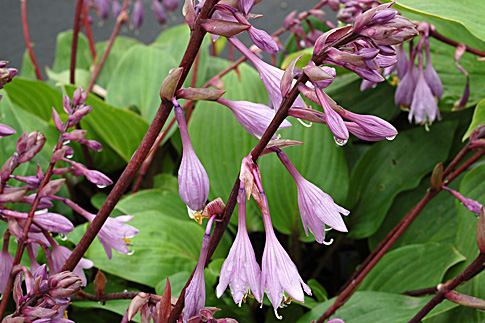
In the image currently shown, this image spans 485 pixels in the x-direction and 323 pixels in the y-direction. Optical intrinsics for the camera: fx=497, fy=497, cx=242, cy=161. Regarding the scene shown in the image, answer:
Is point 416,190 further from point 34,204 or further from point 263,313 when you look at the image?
point 34,204

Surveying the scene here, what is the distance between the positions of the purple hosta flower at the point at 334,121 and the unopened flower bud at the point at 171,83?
6cm

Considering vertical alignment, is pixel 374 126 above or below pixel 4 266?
above

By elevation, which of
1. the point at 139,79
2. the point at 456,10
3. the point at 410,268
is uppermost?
the point at 456,10

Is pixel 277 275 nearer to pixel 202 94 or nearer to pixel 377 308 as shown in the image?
pixel 202 94

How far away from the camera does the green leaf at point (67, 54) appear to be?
0.79 m

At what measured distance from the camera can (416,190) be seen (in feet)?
1.80

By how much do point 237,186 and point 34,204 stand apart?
4.8 inches

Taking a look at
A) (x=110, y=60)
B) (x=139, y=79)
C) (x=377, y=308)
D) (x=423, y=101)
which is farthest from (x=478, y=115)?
(x=110, y=60)

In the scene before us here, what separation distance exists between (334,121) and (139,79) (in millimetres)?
529

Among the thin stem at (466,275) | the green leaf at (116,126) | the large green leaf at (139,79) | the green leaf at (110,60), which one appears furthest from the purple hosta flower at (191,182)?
the green leaf at (110,60)

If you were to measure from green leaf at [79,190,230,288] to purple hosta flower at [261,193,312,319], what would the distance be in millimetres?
245

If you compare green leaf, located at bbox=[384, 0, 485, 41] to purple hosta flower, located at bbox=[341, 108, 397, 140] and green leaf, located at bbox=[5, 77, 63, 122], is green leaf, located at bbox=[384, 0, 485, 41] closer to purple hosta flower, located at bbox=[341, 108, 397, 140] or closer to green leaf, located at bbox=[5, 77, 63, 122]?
purple hosta flower, located at bbox=[341, 108, 397, 140]

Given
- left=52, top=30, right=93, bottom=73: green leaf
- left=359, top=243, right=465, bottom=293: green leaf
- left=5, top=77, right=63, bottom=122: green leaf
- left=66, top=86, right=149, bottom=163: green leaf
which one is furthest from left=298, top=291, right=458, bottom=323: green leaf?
left=52, top=30, right=93, bottom=73: green leaf

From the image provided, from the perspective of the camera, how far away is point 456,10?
35 centimetres
